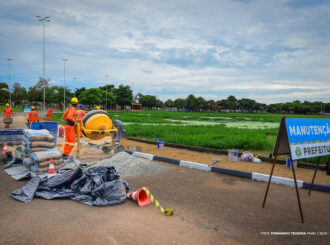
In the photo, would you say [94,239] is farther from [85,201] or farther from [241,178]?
[241,178]

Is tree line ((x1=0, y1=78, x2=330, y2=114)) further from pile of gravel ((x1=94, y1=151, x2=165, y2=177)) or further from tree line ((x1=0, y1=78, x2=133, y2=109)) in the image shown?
pile of gravel ((x1=94, y1=151, x2=165, y2=177))

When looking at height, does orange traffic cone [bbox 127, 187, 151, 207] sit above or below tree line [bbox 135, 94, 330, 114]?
below

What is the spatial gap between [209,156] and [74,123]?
5.26 m

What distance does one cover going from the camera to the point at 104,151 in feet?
32.1

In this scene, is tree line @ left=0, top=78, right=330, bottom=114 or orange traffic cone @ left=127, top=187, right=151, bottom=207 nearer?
orange traffic cone @ left=127, top=187, right=151, bottom=207

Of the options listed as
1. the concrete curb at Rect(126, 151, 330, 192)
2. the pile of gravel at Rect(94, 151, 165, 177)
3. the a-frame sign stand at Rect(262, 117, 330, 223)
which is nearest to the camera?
the a-frame sign stand at Rect(262, 117, 330, 223)

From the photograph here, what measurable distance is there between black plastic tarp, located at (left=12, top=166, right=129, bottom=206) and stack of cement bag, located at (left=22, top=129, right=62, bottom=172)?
4.48 feet

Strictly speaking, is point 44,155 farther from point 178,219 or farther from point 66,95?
point 66,95

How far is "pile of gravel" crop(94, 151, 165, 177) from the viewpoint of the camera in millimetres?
6730

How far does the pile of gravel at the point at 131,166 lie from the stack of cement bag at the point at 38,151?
4.88ft

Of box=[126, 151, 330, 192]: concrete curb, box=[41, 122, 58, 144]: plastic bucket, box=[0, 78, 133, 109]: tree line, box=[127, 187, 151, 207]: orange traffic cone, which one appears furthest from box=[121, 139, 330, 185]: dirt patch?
box=[0, 78, 133, 109]: tree line

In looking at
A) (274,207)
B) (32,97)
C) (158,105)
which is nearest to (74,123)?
(274,207)

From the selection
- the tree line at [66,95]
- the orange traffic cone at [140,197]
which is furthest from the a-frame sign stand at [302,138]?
the tree line at [66,95]

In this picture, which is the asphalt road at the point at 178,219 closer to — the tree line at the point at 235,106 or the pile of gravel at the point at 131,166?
the pile of gravel at the point at 131,166
